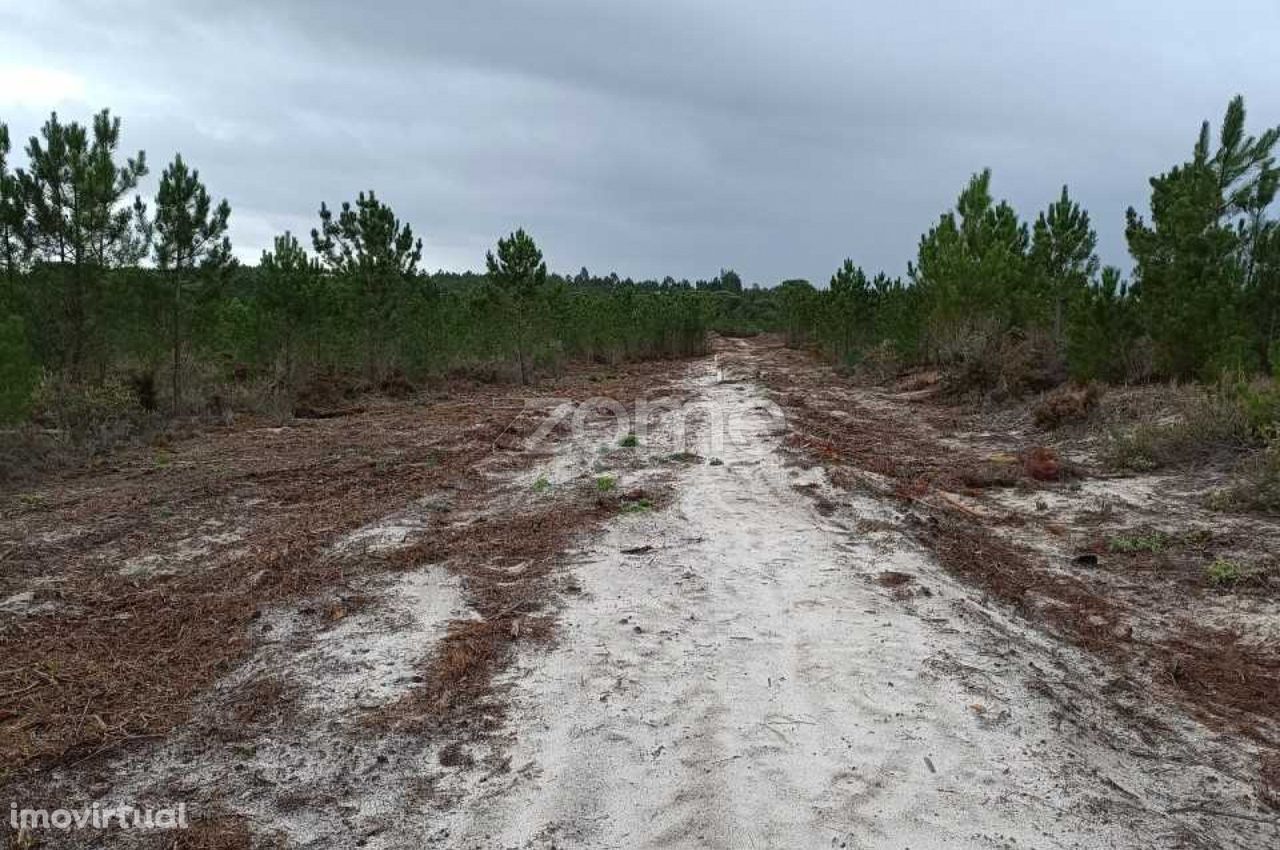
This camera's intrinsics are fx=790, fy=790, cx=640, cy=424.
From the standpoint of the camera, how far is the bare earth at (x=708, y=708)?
3.07m

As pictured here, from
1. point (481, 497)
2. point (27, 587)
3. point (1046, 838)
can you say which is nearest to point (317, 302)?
point (481, 497)

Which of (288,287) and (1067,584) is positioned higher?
(288,287)

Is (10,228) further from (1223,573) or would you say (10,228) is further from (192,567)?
(1223,573)

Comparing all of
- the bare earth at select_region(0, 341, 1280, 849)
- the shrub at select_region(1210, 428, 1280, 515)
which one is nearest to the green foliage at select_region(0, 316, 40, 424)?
the bare earth at select_region(0, 341, 1280, 849)

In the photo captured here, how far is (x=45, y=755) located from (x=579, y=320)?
34511mm

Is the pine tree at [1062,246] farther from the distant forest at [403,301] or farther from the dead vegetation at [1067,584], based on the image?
the dead vegetation at [1067,584]

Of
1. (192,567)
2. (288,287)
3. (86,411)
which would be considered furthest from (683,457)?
(288,287)

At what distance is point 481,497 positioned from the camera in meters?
8.88

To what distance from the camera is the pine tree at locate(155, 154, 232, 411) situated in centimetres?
1523

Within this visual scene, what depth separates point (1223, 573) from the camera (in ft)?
18.9

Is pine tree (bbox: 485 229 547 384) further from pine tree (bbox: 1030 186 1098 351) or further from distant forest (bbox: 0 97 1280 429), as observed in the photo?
pine tree (bbox: 1030 186 1098 351)

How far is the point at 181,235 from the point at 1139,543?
657 inches

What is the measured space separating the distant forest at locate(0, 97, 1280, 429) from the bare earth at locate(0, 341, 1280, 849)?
22.4 ft

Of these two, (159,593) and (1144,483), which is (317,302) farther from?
(1144,483)
